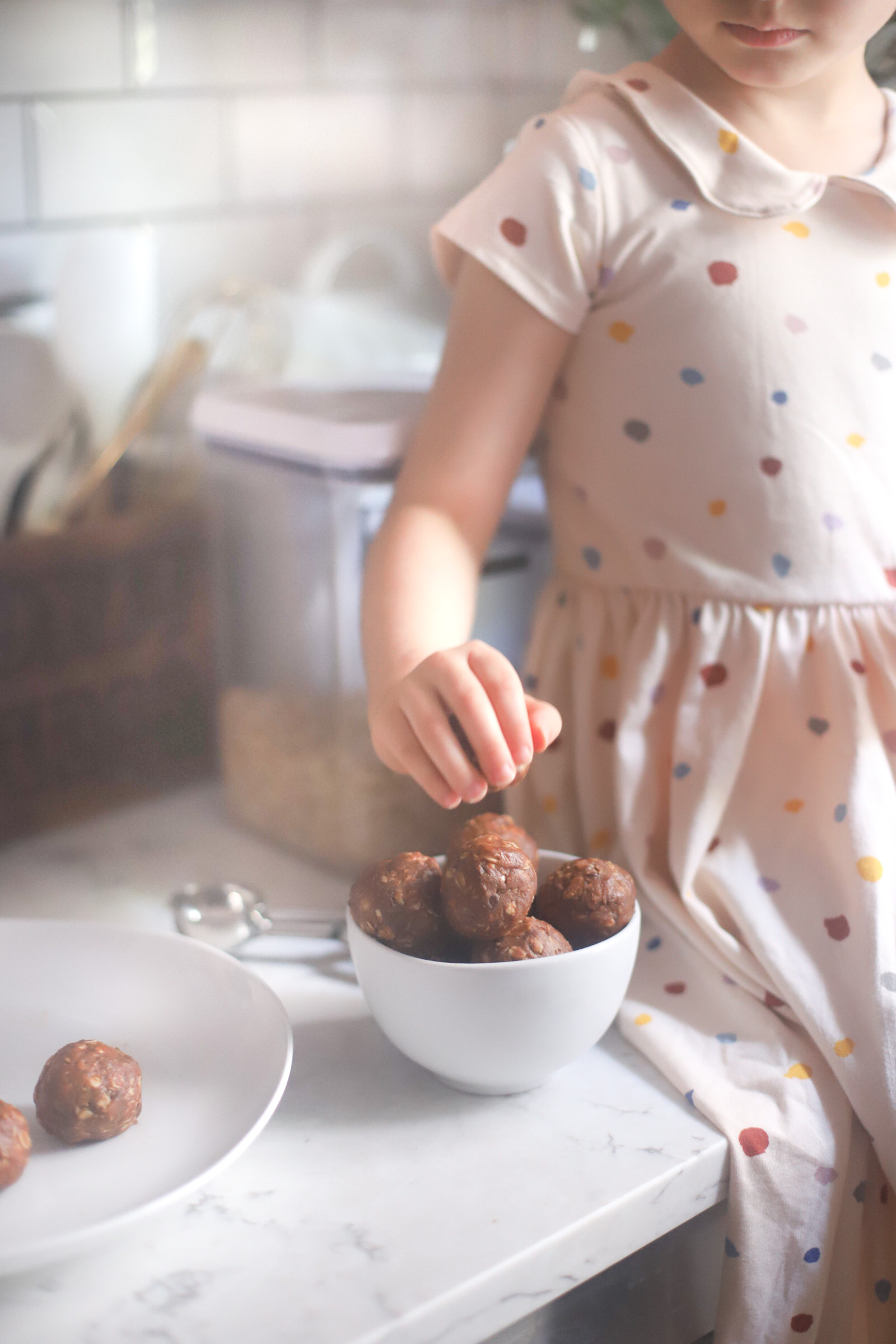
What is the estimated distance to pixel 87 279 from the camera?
2.43 ft

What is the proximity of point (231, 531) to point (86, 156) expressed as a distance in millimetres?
269

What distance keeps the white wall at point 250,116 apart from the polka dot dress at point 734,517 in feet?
1.00

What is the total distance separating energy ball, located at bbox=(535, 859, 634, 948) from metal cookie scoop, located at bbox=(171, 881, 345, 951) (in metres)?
0.17

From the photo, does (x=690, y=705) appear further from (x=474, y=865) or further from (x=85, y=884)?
(x=85, y=884)

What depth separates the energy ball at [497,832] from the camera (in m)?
0.48

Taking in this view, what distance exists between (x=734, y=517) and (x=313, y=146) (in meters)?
0.50

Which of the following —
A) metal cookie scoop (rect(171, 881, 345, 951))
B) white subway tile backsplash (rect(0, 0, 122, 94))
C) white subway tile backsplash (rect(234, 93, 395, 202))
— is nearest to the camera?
metal cookie scoop (rect(171, 881, 345, 951))

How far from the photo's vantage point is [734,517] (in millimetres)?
547

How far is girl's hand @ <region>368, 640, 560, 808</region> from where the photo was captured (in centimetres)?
41

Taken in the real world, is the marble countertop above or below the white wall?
below

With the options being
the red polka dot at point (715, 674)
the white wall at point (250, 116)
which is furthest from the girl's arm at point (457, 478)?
the white wall at point (250, 116)

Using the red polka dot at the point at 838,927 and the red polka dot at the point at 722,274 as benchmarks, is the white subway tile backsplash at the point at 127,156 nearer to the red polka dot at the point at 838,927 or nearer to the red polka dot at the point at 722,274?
the red polka dot at the point at 722,274

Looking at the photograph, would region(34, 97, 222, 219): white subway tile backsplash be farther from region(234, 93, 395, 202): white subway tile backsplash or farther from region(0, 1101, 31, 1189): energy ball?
region(0, 1101, 31, 1189): energy ball

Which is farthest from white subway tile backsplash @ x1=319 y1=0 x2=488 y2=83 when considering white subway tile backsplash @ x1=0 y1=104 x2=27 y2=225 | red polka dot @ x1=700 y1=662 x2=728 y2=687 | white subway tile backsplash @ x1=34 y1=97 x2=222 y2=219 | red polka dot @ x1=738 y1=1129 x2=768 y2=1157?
red polka dot @ x1=738 y1=1129 x2=768 y2=1157
